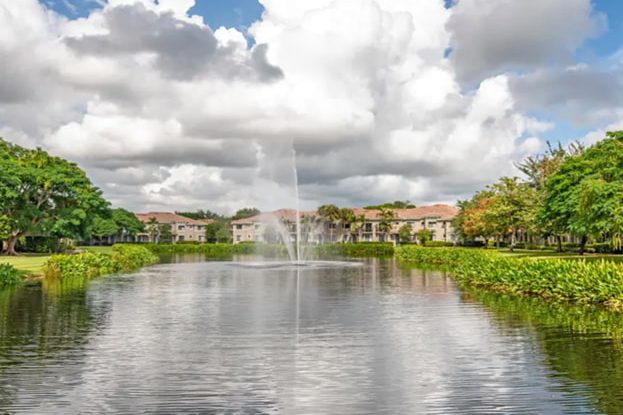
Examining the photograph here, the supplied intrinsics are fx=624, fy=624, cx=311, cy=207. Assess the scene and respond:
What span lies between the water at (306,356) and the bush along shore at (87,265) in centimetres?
1516

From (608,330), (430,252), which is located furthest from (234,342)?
(430,252)

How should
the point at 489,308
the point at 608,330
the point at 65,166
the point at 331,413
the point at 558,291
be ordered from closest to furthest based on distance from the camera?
the point at 331,413, the point at 608,330, the point at 489,308, the point at 558,291, the point at 65,166

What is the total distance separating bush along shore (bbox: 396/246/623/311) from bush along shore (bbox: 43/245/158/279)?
1065 inches

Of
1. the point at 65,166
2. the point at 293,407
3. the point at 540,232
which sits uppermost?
the point at 65,166

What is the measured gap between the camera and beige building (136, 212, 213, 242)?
596 ft

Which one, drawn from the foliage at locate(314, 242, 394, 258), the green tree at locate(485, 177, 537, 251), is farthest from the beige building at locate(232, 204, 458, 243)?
the green tree at locate(485, 177, 537, 251)

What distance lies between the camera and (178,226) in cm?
18575

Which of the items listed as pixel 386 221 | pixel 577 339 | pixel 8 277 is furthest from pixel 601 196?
pixel 386 221

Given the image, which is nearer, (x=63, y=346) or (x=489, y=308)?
(x=63, y=346)

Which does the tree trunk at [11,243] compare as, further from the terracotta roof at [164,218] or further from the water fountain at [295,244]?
the terracotta roof at [164,218]

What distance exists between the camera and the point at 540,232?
7731cm

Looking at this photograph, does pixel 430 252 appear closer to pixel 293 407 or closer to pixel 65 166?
pixel 65 166

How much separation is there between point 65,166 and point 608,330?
69.2 m

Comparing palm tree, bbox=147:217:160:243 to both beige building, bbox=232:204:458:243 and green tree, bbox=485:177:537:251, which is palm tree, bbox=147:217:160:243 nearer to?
beige building, bbox=232:204:458:243
